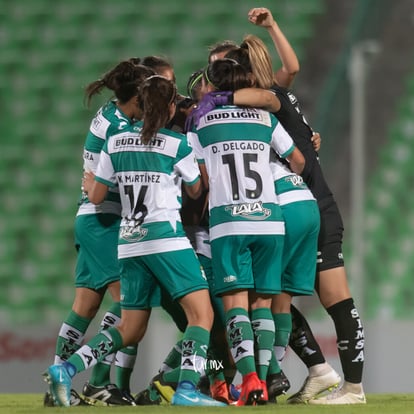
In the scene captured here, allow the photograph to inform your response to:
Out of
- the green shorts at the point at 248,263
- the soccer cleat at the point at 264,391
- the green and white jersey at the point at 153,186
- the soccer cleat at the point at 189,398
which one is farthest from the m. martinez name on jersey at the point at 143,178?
the soccer cleat at the point at 264,391

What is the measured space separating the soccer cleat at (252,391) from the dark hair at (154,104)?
107cm

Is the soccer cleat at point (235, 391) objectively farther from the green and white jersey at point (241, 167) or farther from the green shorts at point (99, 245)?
the green and white jersey at point (241, 167)

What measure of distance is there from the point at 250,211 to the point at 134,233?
0.50 m

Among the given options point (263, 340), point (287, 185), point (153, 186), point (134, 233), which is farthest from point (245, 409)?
point (287, 185)

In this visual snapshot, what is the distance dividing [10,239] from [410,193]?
4315mm

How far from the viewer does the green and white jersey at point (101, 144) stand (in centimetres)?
525

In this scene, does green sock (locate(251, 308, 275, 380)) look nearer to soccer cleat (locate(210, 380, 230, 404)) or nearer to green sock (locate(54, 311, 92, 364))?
soccer cleat (locate(210, 380, 230, 404))

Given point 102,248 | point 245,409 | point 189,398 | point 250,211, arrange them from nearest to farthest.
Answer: point 245,409, point 189,398, point 250,211, point 102,248

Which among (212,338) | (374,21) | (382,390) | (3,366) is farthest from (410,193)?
(212,338)

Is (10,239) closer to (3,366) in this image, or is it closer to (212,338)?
(3,366)

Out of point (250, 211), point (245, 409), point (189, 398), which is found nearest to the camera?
point (245, 409)

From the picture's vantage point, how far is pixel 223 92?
5.09 metres

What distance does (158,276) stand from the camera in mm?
4895

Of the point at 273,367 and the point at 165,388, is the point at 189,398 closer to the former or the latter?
the point at 165,388
